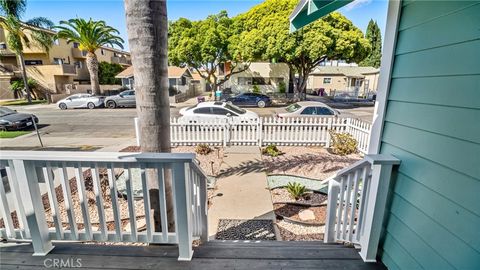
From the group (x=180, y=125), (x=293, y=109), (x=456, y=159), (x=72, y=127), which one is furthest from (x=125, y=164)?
(x=72, y=127)

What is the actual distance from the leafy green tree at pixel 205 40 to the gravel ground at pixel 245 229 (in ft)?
54.9

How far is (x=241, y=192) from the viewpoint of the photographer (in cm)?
457

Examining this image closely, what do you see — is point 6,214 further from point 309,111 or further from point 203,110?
point 309,111

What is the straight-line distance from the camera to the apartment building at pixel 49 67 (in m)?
23.9

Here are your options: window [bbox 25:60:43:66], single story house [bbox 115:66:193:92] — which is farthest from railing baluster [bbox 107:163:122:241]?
window [bbox 25:60:43:66]

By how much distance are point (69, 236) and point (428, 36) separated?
324 cm

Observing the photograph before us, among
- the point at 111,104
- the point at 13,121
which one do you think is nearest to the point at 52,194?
the point at 13,121

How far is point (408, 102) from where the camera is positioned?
1.77m

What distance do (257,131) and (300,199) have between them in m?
3.60

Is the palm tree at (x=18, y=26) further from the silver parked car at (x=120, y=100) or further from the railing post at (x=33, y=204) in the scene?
the railing post at (x=33, y=204)

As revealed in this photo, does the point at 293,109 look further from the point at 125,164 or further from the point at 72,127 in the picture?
the point at 72,127

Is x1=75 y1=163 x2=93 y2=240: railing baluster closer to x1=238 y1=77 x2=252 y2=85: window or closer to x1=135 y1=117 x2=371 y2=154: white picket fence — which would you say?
x1=135 y1=117 x2=371 y2=154: white picket fence

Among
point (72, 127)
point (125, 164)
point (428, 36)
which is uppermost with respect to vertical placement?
point (428, 36)

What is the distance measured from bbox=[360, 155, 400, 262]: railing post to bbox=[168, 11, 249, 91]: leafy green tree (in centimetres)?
1792
